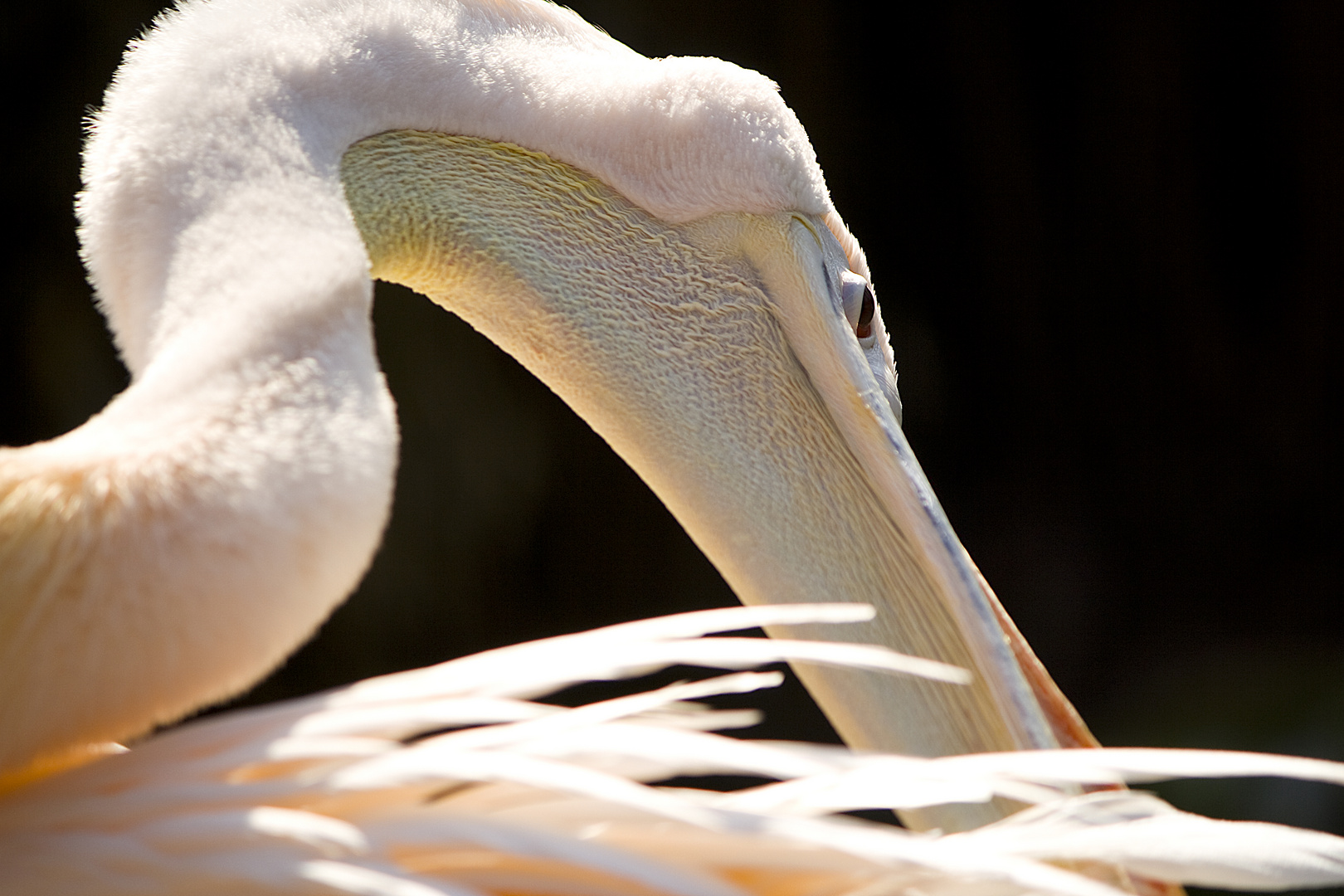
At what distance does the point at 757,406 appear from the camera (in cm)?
101

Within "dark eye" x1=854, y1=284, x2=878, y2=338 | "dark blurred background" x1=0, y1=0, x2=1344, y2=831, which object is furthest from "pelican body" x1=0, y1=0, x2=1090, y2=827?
"dark blurred background" x1=0, y1=0, x2=1344, y2=831

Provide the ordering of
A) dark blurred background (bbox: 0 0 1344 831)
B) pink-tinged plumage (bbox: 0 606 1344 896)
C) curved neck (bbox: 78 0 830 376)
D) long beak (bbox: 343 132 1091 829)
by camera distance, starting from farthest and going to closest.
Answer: dark blurred background (bbox: 0 0 1344 831), long beak (bbox: 343 132 1091 829), curved neck (bbox: 78 0 830 376), pink-tinged plumage (bbox: 0 606 1344 896)

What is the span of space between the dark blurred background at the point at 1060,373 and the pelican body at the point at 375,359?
2.01 metres

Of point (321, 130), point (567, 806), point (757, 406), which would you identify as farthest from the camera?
point (757, 406)

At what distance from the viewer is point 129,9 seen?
2.69 metres

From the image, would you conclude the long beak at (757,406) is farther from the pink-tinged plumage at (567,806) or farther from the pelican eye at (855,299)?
the pink-tinged plumage at (567,806)

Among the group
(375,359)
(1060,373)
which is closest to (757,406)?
(375,359)

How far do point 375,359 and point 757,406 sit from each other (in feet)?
1.26

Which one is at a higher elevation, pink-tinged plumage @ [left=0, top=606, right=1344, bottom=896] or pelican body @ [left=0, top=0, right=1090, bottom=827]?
pelican body @ [left=0, top=0, right=1090, bottom=827]

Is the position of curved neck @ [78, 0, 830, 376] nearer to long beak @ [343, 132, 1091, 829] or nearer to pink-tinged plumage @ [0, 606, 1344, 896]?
long beak @ [343, 132, 1091, 829]

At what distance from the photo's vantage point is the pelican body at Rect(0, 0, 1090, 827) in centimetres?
61

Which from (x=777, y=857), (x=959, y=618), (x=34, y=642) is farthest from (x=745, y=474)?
(x=34, y=642)

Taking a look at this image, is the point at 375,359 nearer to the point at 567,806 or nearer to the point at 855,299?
the point at 567,806

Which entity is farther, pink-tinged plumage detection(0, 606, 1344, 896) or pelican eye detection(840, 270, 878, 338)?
pelican eye detection(840, 270, 878, 338)
